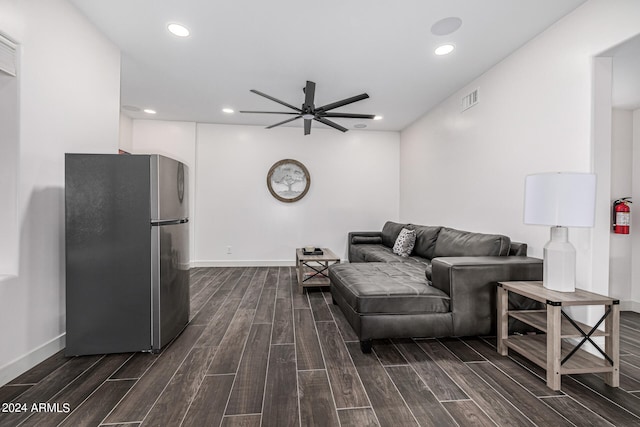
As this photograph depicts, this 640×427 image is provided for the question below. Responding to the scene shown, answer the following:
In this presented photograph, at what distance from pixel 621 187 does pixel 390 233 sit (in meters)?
2.92

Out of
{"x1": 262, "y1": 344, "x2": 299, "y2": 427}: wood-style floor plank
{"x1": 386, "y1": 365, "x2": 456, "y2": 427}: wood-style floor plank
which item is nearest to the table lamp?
{"x1": 386, "y1": 365, "x2": 456, "y2": 427}: wood-style floor plank

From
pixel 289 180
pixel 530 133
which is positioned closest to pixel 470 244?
pixel 530 133

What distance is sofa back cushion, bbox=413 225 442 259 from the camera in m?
3.96

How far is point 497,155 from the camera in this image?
319 cm

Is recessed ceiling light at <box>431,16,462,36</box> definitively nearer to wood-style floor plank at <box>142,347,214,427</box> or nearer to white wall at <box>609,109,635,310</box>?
white wall at <box>609,109,635,310</box>

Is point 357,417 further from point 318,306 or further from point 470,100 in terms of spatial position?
point 470,100

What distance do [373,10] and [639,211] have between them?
3.58 metres

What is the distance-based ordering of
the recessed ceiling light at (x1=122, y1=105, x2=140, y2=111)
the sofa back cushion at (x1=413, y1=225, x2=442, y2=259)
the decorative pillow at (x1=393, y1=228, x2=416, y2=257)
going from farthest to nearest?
the recessed ceiling light at (x1=122, y1=105, x2=140, y2=111) < the decorative pillow at (x1=393, y1=228, x2=416, y2=257) < the sofa back cushion at (x1=413, y1=225, x2=442, y2=259)

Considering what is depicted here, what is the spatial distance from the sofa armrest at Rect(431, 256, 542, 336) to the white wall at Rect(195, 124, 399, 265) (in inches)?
139

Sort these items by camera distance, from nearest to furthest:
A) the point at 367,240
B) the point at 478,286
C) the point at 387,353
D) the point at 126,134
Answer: the point at 387,353 → the point at 478,286 → the point at 126,134 → the point at 367,240

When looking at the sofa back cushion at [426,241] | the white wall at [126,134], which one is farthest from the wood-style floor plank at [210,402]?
the white wall at [126,134]

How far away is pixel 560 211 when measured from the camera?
1.86m

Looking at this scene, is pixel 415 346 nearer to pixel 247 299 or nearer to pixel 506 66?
pixel 247 299

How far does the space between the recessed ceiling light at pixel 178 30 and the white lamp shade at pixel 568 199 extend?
10.3 ft
